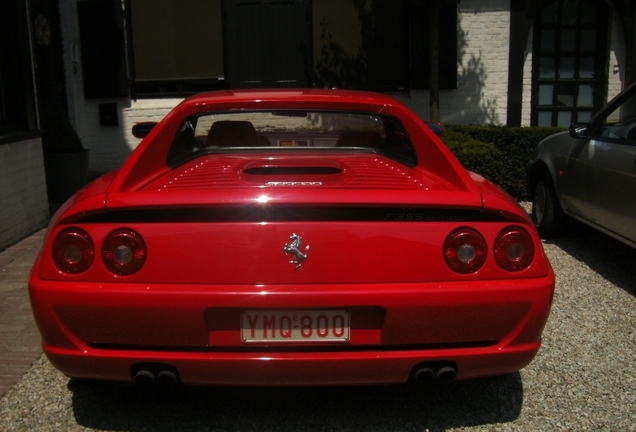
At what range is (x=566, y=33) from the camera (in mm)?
10734

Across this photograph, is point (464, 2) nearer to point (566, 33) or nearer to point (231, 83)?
point (566, 33)

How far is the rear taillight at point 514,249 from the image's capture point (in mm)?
2850

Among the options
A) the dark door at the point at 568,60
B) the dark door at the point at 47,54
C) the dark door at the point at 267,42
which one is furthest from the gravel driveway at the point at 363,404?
the dark door at the point at 568,60

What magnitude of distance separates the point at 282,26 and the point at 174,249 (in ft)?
26.7

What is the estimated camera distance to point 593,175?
17.8 feet

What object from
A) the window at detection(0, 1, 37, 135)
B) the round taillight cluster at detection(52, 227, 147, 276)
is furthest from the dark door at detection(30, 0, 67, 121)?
the round taillight cluster at detection(52, 227, 147, 276)

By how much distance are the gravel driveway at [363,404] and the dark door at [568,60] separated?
7.47 metres

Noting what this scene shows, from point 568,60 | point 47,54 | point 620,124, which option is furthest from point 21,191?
point 568,60

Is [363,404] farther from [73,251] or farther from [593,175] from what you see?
[593,175]

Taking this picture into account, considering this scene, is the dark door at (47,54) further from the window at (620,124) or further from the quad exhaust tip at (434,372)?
the quad exhaust tip at (434,372)

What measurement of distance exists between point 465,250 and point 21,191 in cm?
498

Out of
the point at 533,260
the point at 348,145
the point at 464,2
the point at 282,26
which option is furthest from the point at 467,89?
the point at 533,260

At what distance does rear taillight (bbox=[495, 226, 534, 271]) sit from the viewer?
9.35 ft

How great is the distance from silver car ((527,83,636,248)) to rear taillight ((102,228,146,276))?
3467mm
